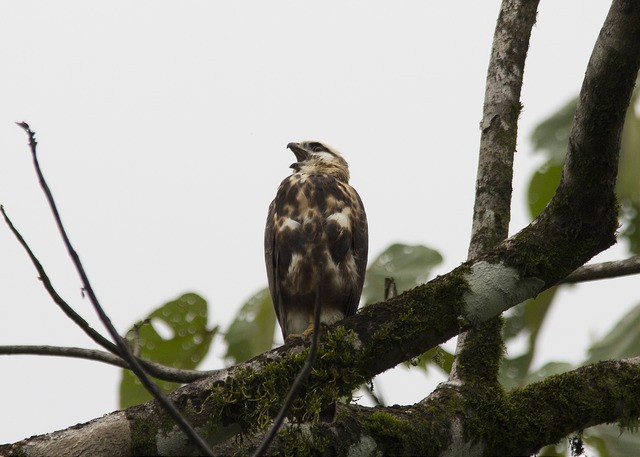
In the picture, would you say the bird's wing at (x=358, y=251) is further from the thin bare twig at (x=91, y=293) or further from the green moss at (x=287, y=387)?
the thin bare twig at (x=91, y=293)

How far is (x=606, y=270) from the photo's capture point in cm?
459

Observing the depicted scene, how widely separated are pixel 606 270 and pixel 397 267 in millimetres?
1140

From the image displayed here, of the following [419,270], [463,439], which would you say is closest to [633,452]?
[463,439]

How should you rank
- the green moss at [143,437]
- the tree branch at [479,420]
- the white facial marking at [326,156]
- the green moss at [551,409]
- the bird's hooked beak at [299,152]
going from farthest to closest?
1. the bird's hooked beak at [299,152]
2. the white facial marking at [326,156]
3. the green moss at [551,409]
4. the tree branch at [479,420]
5. the green moss at [143,437]

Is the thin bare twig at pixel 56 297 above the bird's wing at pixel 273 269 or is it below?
below

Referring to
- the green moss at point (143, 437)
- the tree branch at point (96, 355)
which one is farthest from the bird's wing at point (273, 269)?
the green moss at point (143, 437)

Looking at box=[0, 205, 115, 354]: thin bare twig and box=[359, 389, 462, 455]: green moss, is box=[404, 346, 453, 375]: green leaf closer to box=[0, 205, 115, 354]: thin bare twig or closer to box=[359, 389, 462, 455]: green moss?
box=[359, 389, 462, 455]: green moss

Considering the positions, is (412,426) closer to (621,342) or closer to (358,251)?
(621,342)

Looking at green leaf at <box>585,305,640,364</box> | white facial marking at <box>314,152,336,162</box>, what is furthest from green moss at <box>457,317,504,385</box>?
white facial marking at <box>314,152,336,162</box>

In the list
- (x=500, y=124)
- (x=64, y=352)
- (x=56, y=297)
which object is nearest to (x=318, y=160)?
(x=500, y=124)

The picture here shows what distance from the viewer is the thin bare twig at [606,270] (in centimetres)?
452

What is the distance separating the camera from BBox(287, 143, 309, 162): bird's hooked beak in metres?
6.78

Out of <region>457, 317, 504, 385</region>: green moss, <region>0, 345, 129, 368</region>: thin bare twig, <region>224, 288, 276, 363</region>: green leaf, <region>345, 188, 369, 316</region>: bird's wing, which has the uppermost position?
<region>345, 188, 369, 316</region>: bird's wing

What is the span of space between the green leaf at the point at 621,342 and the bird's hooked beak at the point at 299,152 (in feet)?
9.04
